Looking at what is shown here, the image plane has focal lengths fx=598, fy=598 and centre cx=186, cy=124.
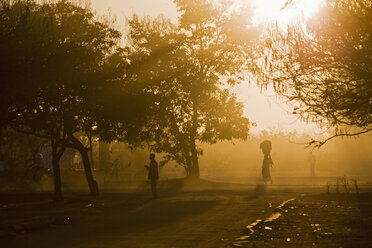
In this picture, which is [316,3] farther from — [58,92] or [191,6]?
[191,6]

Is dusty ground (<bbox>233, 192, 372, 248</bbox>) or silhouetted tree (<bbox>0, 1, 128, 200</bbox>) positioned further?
silhouetted tree (<bbox>0, 1, 128, 200</bbox>)

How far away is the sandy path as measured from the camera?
11219 mm

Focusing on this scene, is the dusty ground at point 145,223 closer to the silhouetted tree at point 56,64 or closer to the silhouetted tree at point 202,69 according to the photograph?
the silhouetted tree at point 56,64

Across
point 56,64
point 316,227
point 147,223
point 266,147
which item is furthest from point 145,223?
point 266,147

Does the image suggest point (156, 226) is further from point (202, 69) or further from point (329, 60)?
point (202, 69)

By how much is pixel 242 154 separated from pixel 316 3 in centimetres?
8756

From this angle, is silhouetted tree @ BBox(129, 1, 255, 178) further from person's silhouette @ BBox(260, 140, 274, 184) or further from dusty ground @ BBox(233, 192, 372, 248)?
dusty ground @ BBox(233, 192, 372, 248)

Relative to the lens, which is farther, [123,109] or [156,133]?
[156,133]

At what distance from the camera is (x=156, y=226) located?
13906 millimetres

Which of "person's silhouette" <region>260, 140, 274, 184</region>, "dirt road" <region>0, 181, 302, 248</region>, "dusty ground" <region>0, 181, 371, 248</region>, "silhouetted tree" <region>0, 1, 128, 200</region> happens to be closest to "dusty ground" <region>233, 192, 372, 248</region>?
"dusty ground" <region>0, 181, 371, 248</region>

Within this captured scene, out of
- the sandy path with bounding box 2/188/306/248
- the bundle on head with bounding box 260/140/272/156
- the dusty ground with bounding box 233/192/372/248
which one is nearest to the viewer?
the dusty ground with bounding box 233/192/372/248

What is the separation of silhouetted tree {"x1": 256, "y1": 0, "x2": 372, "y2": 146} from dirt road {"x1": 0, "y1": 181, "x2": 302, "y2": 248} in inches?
135

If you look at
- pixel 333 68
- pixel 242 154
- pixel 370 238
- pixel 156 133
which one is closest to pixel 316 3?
pixel 333 68

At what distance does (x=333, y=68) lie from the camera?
14.9m
